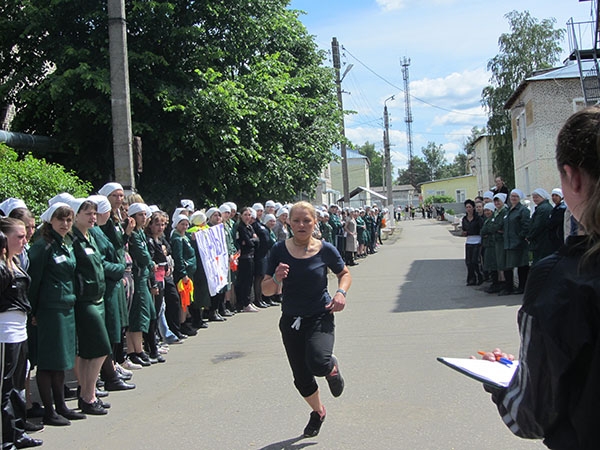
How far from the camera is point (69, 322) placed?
570cm

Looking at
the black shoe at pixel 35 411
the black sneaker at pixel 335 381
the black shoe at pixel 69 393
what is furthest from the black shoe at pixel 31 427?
the black sneaker at pixel 335 381

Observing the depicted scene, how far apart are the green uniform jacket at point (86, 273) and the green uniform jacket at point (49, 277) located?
0.18m

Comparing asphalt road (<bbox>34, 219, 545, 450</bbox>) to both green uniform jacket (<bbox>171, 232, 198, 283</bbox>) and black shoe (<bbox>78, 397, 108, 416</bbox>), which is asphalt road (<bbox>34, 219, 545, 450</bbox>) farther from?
green uniform jacket (<bbox>171, 232, 198, 283</bbox>)

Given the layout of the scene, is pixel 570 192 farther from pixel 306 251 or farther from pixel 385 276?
pixel 385 276

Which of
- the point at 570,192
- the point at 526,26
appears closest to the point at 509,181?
the point at 526,26

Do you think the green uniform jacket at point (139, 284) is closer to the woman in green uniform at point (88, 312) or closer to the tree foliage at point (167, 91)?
the woman in green uniform at point (88, 312)

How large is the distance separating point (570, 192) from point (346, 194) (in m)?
32.4

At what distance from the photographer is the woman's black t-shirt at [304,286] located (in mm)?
5145

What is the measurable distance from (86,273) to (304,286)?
2225mm

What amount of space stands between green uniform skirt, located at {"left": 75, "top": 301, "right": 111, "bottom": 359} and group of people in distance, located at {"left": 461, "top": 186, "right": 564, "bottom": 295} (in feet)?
26.4

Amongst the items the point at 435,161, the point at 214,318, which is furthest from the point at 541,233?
the point at 435,161

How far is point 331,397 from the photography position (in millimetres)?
6098

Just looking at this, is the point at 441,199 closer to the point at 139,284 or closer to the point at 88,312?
the point at 139,284

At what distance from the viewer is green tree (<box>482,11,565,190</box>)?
40000 mm
